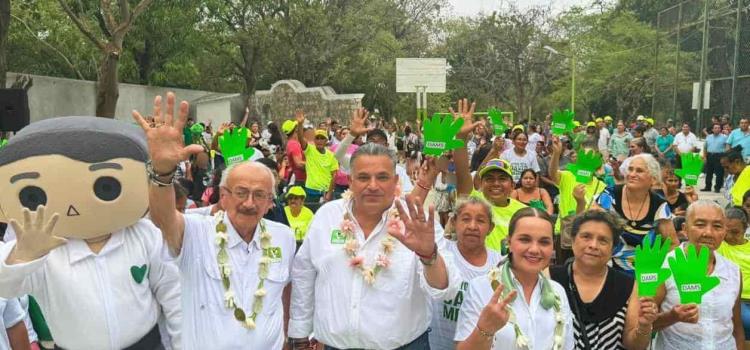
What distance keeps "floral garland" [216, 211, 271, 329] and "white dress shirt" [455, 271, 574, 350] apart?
926 mm

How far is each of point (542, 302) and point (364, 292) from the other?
2.59 ft

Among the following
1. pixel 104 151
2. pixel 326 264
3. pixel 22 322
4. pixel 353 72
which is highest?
pixel 353 72

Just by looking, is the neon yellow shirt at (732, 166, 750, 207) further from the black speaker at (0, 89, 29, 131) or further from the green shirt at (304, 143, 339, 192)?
the black speaker at (0, 89, 29, 131)

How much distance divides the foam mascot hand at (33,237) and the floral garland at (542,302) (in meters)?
1.83

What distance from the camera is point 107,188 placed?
9.41ft

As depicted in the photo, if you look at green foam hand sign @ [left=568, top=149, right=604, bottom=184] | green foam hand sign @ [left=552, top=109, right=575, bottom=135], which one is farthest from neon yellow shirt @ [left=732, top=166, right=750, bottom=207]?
green foam hand sign @ [left=552, top=109, right=575, bottom=135]

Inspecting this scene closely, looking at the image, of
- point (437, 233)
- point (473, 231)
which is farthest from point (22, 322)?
point (473, 231)

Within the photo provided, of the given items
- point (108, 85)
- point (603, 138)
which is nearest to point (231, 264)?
point (108, 85)

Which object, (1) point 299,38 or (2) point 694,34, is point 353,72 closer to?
(1) point 299,38

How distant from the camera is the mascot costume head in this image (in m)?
2.77

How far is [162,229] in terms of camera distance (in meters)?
2.95

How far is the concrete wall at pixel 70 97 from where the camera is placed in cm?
1614

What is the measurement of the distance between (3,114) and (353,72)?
79.6ft

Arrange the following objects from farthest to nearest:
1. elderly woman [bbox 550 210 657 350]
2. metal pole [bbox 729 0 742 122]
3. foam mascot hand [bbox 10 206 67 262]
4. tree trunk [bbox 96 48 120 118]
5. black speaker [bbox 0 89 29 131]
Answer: metal pole [bbox 729 0 742 122], tree trunk [bbox 96 48 120 118], black speaker [bbox 0 89 29 131], elderly woman [bbox 550 210 657 350], foam mascot hand [bbox 10 206 67 262]
